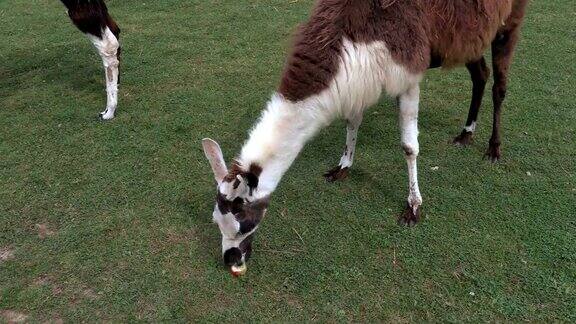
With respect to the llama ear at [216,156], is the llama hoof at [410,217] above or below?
below

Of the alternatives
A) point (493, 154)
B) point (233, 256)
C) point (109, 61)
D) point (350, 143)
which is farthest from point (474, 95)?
point (109, 61)

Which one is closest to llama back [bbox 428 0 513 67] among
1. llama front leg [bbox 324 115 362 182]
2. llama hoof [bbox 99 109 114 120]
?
llama front leg [bbox 324 115 362 182]

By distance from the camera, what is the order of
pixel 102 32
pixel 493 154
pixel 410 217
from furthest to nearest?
1. pixel 102 32
2. pixel 493 154
3. pixel 410 217

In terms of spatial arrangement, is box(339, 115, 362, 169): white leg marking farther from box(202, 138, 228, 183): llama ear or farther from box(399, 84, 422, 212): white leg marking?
box(202, 138, 228, 183): llama ear

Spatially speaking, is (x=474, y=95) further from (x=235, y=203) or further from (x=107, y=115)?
(x=107, y=115)

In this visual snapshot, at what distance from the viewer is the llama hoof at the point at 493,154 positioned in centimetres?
370

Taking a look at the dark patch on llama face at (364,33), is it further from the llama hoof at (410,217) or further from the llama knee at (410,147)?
the llama hoof at (410,217)

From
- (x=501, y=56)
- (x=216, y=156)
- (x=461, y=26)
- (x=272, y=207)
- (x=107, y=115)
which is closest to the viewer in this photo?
(x=216, y=156)

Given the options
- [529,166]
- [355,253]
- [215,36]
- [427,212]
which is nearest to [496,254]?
[427,212]

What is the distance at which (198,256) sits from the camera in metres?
2.98

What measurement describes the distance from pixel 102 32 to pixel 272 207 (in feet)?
7.12

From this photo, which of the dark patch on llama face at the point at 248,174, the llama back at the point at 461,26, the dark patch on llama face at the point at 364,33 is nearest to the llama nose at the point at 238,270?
the dark patch on llama face at the point at 248,174

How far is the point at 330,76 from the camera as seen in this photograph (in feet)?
8.11

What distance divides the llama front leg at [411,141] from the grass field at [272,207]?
0.10 meters
